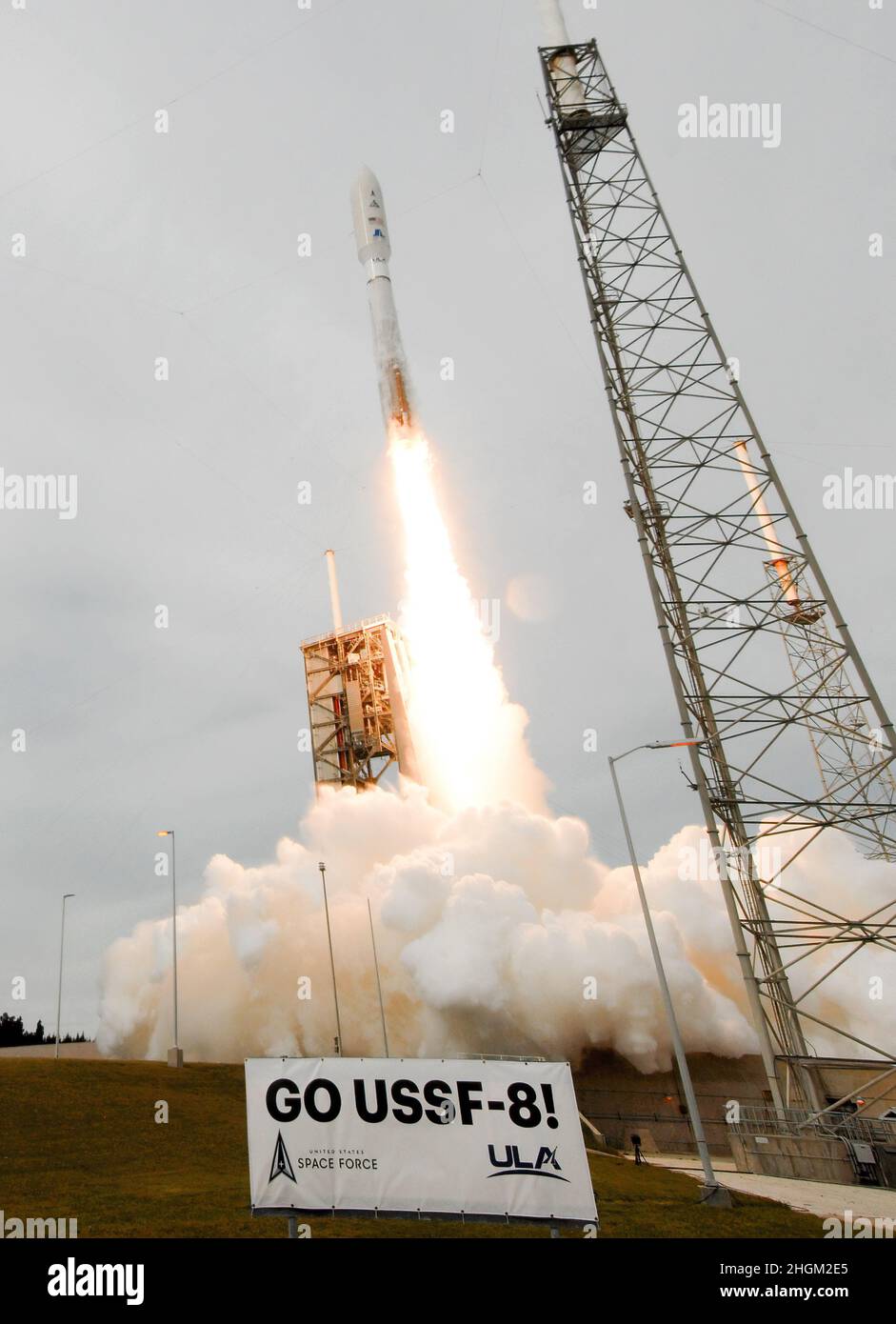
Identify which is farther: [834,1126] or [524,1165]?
[834,1126]

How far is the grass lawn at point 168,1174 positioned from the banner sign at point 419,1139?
15.5ft

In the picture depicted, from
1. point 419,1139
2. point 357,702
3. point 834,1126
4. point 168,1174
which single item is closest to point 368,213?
point 357,702

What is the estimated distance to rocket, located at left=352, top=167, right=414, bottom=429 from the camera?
56656 mm

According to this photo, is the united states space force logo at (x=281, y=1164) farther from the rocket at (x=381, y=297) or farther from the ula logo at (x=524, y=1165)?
the rocket at (x=381, y=297)

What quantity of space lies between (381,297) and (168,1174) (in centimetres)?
5185

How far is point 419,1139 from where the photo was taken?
13.3 metres

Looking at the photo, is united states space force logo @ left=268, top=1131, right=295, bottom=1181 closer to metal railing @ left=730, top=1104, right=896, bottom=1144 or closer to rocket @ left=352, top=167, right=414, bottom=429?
metal railing @ left=730, top=1104, right=896, bottom=1144

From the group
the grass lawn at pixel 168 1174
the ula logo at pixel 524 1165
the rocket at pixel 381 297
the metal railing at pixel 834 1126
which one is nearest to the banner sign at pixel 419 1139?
the ula logo at pixel 524 1165

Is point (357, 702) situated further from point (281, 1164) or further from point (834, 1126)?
point (281, 1164)
